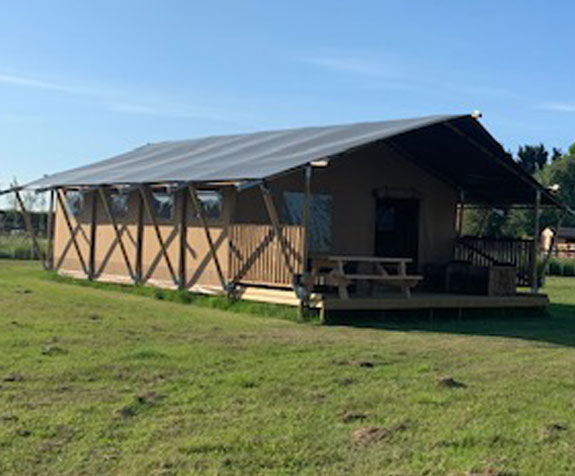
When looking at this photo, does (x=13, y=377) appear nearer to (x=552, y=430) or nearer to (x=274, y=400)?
(x=274, y=400)

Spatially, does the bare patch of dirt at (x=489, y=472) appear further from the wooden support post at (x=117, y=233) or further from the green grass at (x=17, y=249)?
the green grass at (x=17, y=249)

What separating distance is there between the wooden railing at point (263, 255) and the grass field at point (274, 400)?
1.71 metres

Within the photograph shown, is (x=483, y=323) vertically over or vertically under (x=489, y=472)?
over

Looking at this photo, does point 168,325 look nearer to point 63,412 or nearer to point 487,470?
point 63,412

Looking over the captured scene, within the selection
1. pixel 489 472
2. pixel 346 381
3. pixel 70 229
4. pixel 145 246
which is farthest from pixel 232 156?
pixel 489 472

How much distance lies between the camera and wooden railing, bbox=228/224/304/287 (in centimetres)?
1385

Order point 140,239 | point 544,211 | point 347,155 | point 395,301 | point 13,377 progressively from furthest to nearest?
point 544,211
point 140,239
point 347,155
point 395,301
point 13,377

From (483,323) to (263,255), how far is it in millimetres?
3725

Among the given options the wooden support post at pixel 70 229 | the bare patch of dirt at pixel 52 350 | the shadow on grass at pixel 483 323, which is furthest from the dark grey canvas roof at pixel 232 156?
the bare patch of dirt at pixel 52 350

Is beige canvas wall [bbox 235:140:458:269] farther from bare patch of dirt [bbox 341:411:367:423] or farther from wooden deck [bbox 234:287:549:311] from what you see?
bare patch of dirt [bbox 341:411:367:423]

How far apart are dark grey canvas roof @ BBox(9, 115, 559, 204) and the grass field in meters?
3.52

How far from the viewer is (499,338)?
1212 cm

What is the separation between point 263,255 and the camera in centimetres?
1462

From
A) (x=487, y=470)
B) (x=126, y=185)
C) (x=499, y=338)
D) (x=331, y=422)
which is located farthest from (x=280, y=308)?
(x=487, y=470)
